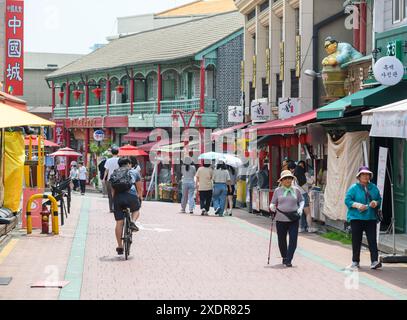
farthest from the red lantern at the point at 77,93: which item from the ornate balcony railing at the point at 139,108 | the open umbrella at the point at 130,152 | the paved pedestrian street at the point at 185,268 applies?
the paved pedestrian street at the point at 185,268

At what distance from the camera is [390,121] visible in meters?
13.9

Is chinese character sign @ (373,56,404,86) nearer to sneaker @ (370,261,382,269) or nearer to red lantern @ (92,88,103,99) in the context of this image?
sneaker @ (370,261,382,269)

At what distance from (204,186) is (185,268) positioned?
41.9 ft

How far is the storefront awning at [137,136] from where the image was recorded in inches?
1932

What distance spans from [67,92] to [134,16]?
30.8 ft

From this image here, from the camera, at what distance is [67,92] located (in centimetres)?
6094

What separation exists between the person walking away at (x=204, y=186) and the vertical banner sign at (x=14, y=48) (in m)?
6.58

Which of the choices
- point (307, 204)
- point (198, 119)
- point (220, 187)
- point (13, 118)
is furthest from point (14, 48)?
point (13, 118)

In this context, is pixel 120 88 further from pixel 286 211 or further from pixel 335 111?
pixel 286 211

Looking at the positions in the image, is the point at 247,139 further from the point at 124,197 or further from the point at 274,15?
the point at 124,197

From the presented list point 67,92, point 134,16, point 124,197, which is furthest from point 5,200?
point 134,16

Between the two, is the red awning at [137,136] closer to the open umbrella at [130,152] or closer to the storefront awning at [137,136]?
the storefront awning at [137,136]

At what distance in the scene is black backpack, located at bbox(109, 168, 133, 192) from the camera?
1550 centimetres
